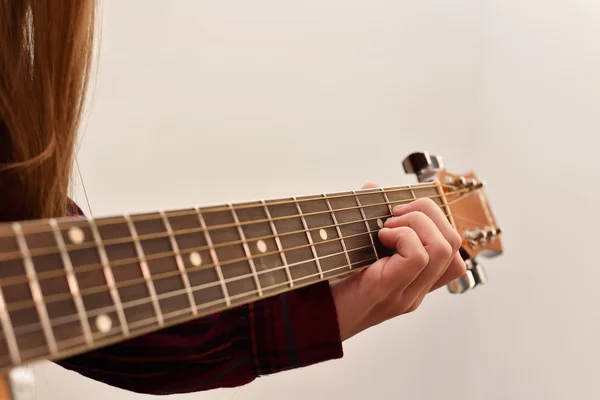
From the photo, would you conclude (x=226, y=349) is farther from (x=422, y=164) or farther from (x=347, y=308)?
(x=422, y=164)

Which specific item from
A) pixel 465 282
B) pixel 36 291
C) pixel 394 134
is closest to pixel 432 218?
pixel 465 282

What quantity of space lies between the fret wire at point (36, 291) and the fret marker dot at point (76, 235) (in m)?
0.03

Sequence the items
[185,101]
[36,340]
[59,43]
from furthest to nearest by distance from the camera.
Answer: [185,101] → [59,43] → [36,340]

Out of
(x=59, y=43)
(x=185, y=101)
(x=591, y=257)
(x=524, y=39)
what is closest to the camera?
(x=59, y=43)

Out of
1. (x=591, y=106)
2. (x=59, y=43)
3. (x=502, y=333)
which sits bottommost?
(x=502, y=333)

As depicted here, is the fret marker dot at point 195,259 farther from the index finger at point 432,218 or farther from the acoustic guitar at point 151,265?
the index finger at point 432,218

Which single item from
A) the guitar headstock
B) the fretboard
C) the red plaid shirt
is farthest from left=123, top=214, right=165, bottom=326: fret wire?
the guitar headstock

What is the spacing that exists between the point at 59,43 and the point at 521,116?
3.20 feet

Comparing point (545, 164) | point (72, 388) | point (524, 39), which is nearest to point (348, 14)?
point (524, 39)

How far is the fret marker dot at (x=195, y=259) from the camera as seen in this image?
1.24 ft

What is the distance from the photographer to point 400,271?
53 cm

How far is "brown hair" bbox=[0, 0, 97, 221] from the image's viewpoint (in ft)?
1.44

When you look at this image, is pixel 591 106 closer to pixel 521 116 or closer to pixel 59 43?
pixel 521 116

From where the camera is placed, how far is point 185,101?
2.84 feet
